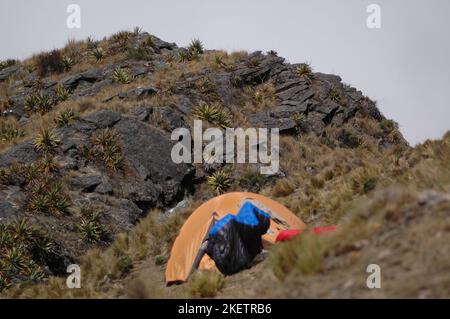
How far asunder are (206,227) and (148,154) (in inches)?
357

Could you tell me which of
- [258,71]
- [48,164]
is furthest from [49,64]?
[48,164]

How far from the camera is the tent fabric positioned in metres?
10.7

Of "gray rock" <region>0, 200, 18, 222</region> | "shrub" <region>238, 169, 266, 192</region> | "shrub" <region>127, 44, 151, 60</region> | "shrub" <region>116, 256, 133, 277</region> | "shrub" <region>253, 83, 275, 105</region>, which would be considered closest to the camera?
"shrub" <region>116, 256, 133, 277</region>

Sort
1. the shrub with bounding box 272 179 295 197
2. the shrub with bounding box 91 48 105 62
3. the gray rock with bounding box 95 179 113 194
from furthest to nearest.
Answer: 1. the shrub with bounding box 91 48 105 62
2. the gray rock with bounding box 95 179 113 194
3. the shrub with bounding box 272 179 295 197

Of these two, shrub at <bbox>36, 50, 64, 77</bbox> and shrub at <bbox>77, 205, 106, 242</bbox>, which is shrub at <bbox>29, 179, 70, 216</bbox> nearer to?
shrub at <bbox>77, 205, 106, 242</bbox>

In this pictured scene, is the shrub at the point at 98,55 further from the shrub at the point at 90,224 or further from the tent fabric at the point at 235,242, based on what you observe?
the tent fabric at the point at 235,242

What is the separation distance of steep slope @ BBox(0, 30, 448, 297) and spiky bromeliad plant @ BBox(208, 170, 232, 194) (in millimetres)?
103

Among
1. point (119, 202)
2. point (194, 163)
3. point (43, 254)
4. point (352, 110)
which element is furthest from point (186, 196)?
point (352, 110)

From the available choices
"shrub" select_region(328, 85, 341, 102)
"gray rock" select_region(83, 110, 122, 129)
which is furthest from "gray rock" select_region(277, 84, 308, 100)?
"gray rock" select_region(83, 110, 122, 129)

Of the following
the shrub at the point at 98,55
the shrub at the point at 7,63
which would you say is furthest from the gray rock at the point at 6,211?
the shrub at the point at 7,63

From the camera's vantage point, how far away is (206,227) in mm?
12531

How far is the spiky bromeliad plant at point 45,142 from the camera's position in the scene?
776 inches

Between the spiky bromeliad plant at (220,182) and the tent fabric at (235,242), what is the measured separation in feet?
31.8
